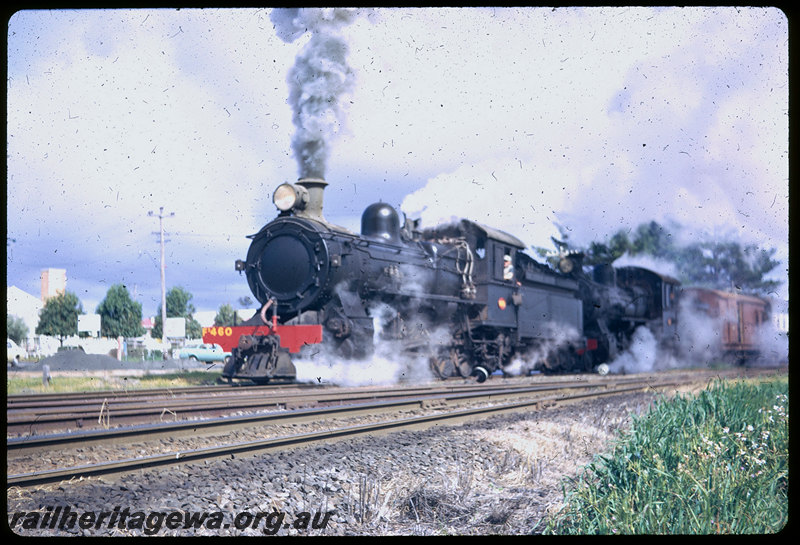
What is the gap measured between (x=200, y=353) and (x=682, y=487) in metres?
27.2

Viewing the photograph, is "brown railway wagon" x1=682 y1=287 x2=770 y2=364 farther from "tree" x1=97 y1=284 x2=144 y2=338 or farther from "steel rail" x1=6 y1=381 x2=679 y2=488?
"tree" x1=97 y1=284 x2=144 y2=338

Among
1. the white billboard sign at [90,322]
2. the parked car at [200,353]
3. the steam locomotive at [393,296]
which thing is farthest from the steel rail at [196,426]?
the parked car at [200,353]

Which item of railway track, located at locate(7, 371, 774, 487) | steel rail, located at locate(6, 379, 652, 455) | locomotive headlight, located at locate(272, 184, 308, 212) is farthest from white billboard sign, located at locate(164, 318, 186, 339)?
steel rail, located at locate(6, 379, 652, 455)

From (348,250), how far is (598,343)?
11.6 metres

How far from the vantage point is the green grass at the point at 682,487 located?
3.91 meters

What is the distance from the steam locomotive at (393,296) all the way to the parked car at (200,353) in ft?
46.6

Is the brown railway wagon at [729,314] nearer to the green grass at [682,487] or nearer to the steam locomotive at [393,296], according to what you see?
the steam locomotive at [393,296]

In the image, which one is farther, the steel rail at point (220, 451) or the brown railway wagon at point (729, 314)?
the brown railway wagon at point (729, 314)

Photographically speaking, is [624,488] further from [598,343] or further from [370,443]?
[598,343]

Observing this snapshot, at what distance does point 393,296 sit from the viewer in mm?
14133

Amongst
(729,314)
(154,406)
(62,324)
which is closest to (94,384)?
(62,324)

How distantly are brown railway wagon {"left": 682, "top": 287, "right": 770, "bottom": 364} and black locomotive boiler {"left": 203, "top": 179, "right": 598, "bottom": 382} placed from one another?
8.39 m
